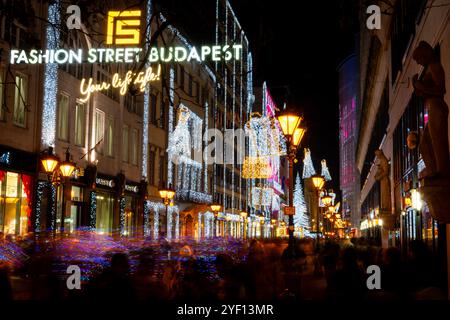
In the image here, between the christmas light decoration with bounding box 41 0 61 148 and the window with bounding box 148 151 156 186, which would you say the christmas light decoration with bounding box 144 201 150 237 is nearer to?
the window with bounding box 148 151 156 186

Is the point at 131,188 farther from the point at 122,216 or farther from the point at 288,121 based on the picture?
the point at 288,121

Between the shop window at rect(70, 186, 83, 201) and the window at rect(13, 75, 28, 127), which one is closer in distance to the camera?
the window at rect(13, 75, 28, 127)

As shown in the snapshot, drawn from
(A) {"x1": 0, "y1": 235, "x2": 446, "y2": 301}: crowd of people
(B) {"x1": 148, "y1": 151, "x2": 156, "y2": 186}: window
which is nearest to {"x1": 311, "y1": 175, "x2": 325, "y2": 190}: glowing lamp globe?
(A) {"x1": 0, "y1": 235, "x2": 446, "y2": 301}: crowd of people

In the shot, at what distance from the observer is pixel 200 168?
193ft

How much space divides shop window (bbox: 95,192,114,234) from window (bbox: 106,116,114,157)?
2.52 m

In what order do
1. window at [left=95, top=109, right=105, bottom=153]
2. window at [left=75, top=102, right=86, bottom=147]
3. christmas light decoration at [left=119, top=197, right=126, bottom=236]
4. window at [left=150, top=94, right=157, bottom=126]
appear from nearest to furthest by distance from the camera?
A: window at [left=75, top=102, right=86, bottom=147]
window at [left=95, top=109, right=105, bottom=153]
christmas light decoration at [left=119, top=197, right=126, bottom=236]
window at [left=150, top=94, right=157, bottom=126]

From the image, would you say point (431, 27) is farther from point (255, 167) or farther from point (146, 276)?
point (255, 167)

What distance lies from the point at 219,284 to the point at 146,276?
1299mm

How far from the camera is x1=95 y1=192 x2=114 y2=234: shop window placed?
34.9m

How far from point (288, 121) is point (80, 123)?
19.0 m

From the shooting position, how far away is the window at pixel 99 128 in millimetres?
34312

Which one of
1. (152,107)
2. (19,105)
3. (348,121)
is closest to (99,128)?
(19,105)
